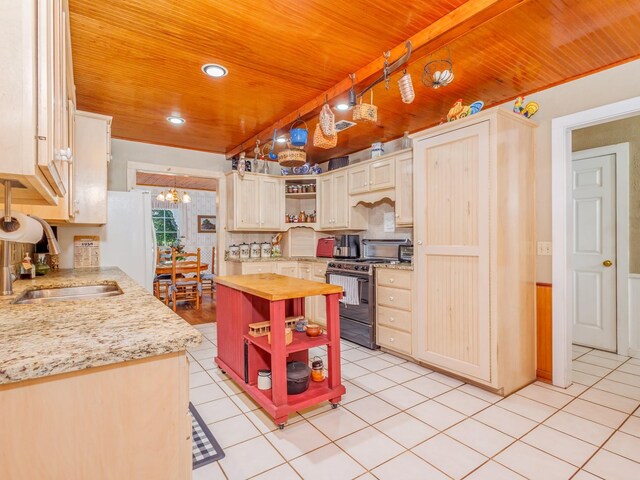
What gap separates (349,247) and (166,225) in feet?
19.4

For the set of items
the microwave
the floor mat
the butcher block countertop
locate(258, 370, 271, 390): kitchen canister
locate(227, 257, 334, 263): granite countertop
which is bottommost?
the floor mat

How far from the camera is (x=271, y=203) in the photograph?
4785mm

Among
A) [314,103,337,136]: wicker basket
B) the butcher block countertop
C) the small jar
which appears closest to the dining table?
the butcher block countertop

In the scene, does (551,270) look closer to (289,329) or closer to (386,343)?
(386,343)

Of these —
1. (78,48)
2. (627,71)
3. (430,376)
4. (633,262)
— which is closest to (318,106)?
(78,48)

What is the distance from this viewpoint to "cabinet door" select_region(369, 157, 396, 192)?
11.9ft

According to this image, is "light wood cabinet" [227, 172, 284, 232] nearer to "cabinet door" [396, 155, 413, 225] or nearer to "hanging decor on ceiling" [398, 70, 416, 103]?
Result: "cabinet door" [396, 155, 413, 225]

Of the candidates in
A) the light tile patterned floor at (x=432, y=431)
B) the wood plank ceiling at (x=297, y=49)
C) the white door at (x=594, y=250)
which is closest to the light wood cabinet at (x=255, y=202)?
the wood plank ceiling at (x=297, y=49)

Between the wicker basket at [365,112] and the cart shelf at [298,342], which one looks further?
the cart shelf at [298,342]

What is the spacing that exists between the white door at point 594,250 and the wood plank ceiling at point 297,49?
4.37 ft

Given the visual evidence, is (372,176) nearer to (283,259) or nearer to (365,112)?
(283,259)

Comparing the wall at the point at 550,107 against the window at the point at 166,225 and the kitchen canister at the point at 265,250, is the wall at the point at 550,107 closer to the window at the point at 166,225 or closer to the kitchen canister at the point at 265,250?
the kitchen canister at the point at 265,250

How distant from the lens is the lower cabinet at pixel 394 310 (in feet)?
10.3

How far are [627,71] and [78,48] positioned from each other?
3698mm
